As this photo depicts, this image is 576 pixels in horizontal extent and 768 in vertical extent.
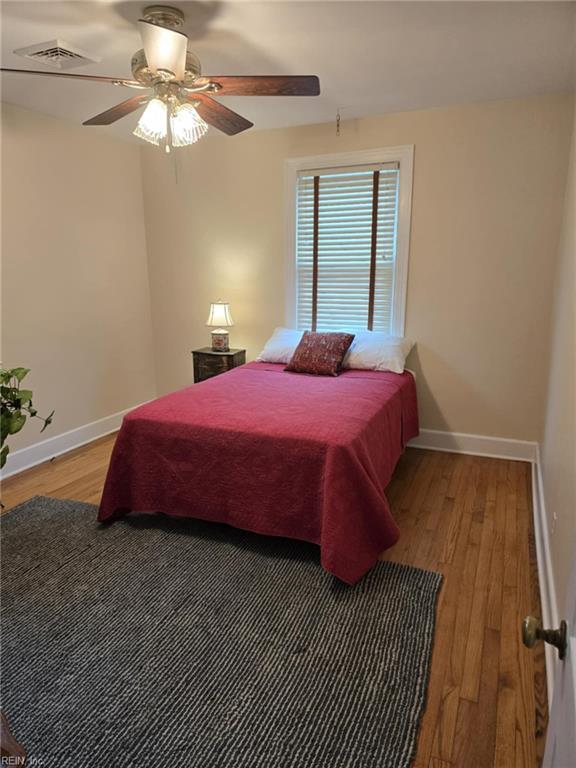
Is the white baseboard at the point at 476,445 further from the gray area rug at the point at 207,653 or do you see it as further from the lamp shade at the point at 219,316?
the lamp shade at the point at 219,316

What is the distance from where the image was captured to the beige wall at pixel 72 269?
3.21 meters

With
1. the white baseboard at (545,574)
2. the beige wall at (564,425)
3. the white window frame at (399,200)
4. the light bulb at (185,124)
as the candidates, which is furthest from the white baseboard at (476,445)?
the light bulb at (185,124)

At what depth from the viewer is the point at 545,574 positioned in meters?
2.06

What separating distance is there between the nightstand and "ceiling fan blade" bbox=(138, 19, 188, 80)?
2.27 meters

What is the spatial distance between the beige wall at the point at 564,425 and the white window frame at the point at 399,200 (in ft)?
3.39

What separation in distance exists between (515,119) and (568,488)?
261 cm

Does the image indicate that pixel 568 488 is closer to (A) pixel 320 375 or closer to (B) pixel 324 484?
(B) pixel 324 484

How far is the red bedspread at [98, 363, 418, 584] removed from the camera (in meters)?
2.12

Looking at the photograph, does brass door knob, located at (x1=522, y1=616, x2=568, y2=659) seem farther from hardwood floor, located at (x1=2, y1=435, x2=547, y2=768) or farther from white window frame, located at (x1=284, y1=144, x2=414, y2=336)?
white window frame, located at (x1=284, y1=144, x2=414, y2=336)

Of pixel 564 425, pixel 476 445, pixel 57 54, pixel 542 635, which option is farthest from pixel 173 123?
pixel 476 445

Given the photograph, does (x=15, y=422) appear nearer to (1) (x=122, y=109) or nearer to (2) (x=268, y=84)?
(2) (x=268, y=84)

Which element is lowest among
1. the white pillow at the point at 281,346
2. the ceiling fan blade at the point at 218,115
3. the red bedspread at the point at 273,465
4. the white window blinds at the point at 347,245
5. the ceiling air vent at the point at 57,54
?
the red bedspread at the point at 273,465

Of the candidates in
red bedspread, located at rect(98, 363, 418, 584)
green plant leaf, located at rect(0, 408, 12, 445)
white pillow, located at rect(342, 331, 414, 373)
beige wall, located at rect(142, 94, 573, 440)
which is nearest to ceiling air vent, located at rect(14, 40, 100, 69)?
beige wall, located at rect(142, 94, 573, 440)

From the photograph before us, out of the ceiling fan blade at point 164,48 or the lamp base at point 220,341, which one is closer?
the ceiling fan blade at point 164,48
